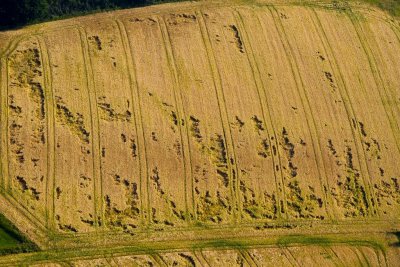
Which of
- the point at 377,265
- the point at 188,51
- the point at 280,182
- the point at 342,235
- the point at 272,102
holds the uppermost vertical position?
the point at 188,51

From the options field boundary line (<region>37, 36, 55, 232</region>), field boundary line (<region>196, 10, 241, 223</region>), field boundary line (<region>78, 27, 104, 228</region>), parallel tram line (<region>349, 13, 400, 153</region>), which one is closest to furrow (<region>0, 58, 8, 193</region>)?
field boundary line (<region>37, 36, 55, 232</region>)

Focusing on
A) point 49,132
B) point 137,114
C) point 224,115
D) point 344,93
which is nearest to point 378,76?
point 344,93

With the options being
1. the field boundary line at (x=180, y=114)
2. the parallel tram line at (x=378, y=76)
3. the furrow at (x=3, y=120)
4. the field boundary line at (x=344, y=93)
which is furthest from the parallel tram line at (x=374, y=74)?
the furrow at (x=3, y=120)

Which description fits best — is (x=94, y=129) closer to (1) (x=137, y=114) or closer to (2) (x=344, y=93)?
(1) (x=137, y=114)

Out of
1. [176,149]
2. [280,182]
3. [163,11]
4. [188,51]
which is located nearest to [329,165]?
[280,182]

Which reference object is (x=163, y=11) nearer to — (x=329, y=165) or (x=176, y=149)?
A: (x=176, y=149)
